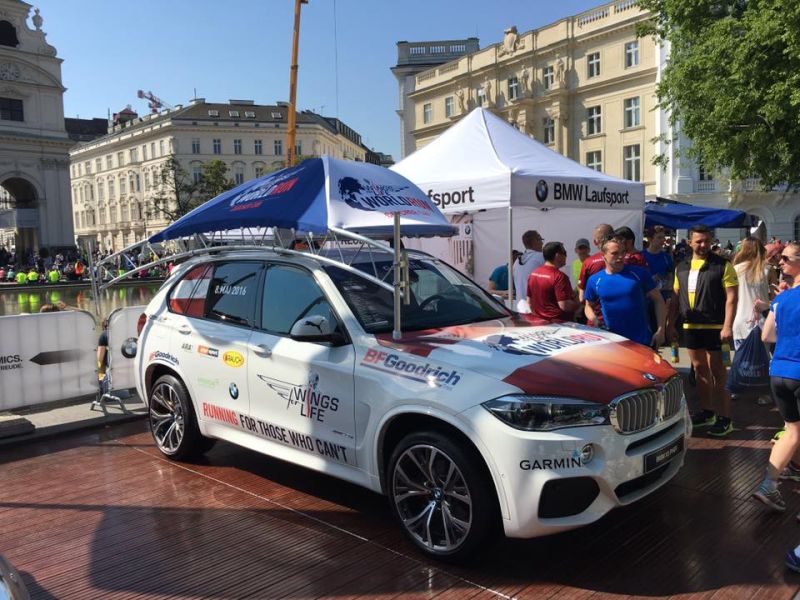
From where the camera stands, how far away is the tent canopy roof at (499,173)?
7.77 meters

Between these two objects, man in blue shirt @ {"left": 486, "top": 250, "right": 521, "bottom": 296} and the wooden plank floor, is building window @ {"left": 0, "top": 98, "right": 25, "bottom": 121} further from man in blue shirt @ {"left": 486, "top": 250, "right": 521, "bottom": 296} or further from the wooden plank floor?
the wooden plank floor

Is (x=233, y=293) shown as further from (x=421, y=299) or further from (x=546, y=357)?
(x=546, y=357)

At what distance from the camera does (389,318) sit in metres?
4.41

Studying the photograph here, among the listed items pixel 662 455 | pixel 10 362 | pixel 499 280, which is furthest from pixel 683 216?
pixel 10 362

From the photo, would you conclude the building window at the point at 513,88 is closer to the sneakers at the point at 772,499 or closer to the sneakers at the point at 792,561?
the sneakers at the point at 772,499

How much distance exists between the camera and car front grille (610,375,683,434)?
3.53 metres

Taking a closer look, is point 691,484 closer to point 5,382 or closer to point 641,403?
point 641,403

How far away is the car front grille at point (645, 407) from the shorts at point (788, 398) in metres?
0.67

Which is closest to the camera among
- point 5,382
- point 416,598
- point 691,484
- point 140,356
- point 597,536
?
point 416,598

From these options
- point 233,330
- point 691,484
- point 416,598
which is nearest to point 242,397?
point 233,330

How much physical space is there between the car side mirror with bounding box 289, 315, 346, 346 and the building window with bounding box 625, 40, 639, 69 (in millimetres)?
44962

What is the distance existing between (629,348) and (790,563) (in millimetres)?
1462

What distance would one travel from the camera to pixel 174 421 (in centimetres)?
557

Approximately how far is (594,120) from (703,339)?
44.1m
